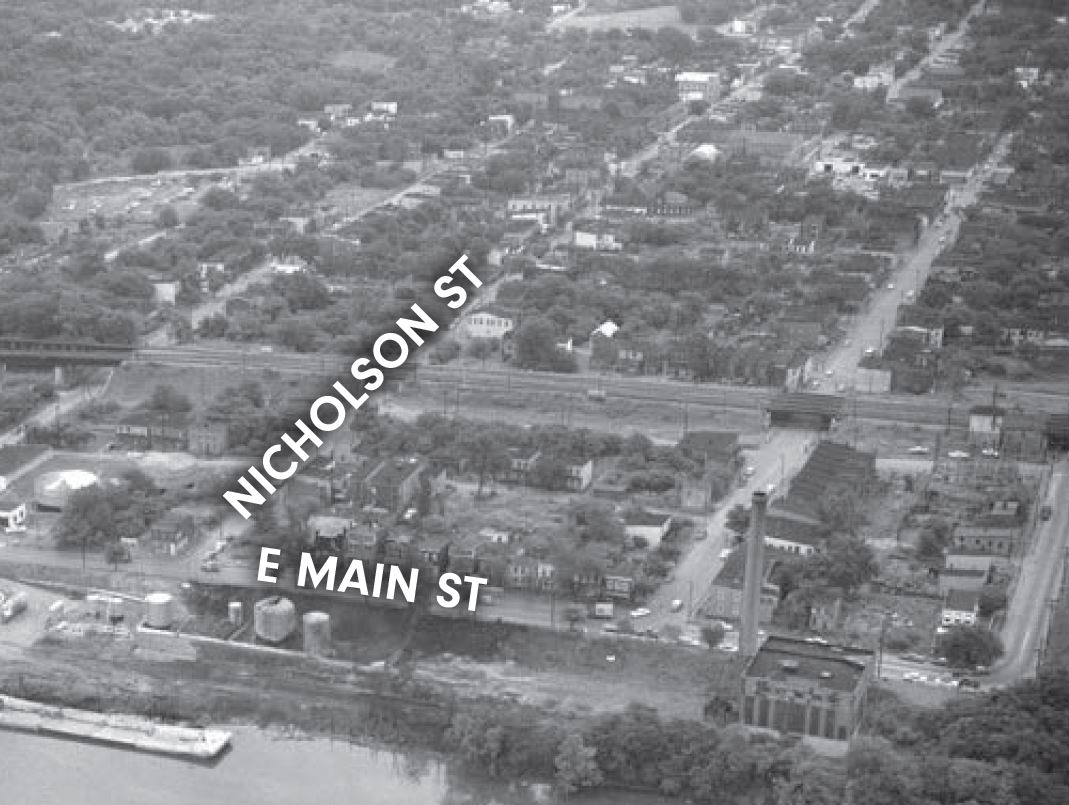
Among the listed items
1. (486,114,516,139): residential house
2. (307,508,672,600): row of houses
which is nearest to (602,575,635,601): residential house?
(307,508,672,600): row of houses

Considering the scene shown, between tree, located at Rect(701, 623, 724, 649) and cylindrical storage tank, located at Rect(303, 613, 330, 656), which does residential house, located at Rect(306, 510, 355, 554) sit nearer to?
cylindrical storage tank, located at Rect(303, 613, 330, 656)

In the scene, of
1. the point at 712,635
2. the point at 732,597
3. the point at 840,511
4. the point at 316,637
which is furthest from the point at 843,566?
the point at 316,637

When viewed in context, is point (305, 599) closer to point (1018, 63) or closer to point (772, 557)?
point (772, 557)

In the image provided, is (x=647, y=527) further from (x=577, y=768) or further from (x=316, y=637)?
(x=577, y=768)

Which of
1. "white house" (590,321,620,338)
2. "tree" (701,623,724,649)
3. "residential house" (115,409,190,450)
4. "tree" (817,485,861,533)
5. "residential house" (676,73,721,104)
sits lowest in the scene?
"residential house" (115,409,190,450)

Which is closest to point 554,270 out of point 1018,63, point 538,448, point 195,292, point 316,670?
point 195,292

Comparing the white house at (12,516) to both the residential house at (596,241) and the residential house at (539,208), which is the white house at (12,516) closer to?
the residential house at (596,241)
